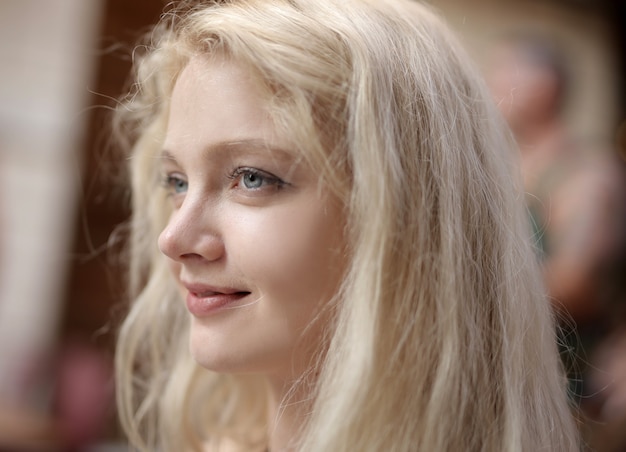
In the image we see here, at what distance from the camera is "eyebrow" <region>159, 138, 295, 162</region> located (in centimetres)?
102

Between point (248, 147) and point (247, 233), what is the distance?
0.11 m

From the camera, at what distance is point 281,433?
3.84 ft

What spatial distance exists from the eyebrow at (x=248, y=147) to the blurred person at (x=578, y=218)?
1.01 metres

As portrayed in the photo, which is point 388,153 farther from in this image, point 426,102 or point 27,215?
point 27,215

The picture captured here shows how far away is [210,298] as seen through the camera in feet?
3.57

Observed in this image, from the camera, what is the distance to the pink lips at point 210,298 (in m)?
1.07

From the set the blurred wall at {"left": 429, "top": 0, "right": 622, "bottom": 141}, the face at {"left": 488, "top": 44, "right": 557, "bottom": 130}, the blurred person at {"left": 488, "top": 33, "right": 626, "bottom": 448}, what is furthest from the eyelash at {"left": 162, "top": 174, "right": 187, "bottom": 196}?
the blurred wall at {"left": 429, "top": 0, "right": 622, "bottom": 141}

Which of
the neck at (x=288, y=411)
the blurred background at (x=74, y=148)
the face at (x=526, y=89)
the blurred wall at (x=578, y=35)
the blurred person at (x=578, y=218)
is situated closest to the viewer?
the neck at (x=288, y=411)

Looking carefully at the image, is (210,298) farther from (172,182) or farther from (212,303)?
(172,182)

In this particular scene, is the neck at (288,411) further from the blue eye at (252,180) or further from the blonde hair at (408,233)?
the blue eye at (252,180)

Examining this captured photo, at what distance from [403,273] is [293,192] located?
0.18m

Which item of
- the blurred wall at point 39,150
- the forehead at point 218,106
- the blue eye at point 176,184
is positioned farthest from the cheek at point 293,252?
the blurred wall at point 39,150

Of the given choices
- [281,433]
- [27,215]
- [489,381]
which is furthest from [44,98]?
[489,381]

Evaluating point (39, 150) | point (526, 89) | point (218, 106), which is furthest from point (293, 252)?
point (39, 150)
